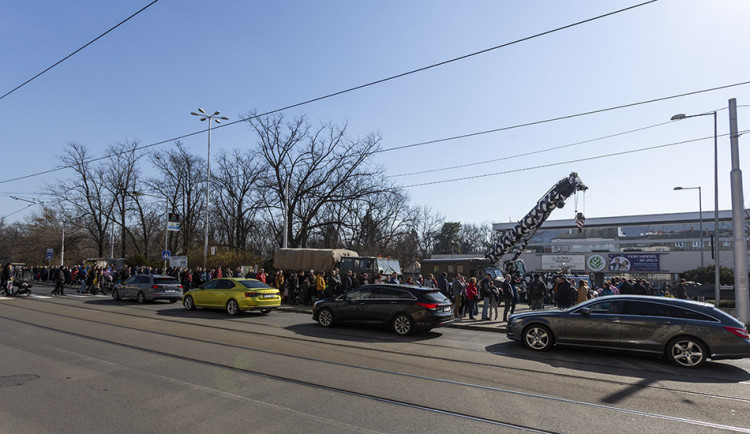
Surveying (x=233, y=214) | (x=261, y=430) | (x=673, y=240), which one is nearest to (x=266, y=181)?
(x=233, y=214)

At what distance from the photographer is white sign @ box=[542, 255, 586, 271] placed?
4772 centimetres

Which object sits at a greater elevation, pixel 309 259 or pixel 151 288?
pixel 309 259

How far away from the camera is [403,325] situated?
12250mm

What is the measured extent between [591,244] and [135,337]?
5806 centimetres

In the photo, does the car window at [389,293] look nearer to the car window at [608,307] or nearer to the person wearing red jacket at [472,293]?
the person wearing red jacket at [472,293]

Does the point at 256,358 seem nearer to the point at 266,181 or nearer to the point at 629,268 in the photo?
the point at 266,181

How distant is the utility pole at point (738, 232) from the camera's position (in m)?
13.9

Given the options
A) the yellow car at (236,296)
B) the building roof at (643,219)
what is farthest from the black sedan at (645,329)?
the building roof at (643,219)

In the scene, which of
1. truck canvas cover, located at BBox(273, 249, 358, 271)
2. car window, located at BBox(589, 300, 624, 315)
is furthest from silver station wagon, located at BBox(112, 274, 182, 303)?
car window, located at BBox(589, 300, 624, 315)

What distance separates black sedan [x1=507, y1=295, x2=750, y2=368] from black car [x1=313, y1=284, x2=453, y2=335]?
2366 mm

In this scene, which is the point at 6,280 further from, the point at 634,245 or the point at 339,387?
the point at 634,245

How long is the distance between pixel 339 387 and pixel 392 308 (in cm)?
586

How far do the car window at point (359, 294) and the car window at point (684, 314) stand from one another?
7.37 m

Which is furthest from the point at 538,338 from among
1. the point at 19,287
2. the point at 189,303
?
the point at 19,287
